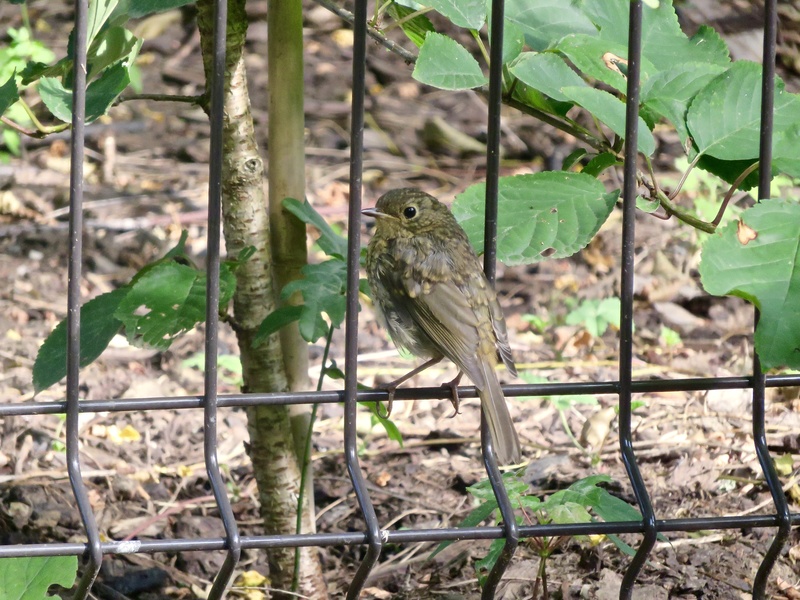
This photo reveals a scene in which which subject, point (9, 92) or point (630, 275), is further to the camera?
point (630, 275)

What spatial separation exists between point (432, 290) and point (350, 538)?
1168 millimetres

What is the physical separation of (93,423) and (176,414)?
0.34 meters

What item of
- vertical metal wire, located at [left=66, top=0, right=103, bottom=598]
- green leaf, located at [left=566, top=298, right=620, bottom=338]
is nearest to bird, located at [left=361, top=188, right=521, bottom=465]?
vertical metal wire, located at [left=66, top=0, right=103, bottom=598]

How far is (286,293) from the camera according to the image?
9.25 ft

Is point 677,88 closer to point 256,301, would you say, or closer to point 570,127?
point 570,127

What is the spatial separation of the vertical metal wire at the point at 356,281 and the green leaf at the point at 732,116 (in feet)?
2.55

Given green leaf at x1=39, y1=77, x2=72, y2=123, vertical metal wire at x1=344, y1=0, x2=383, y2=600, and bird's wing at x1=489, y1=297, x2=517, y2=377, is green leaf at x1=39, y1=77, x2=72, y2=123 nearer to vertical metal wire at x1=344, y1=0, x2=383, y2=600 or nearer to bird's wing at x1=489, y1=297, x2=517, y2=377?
vertical metal wire at x1=344, y1=0, x2=383, y2=600

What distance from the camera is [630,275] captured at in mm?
2461

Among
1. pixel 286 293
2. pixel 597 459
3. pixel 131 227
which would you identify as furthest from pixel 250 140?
pixel 131 227

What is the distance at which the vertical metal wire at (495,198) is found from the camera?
7.69ft

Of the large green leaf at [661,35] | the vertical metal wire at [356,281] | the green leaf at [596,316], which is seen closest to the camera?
the vertical metal wire at [356,281]

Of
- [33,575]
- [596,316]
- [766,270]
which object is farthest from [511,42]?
[596,316]

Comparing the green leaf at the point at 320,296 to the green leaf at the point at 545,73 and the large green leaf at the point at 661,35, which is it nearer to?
the green leaf at the point at 545,73

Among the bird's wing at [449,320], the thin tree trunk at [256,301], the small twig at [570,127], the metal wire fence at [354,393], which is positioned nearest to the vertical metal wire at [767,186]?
the metal wire fence at [354,393]
